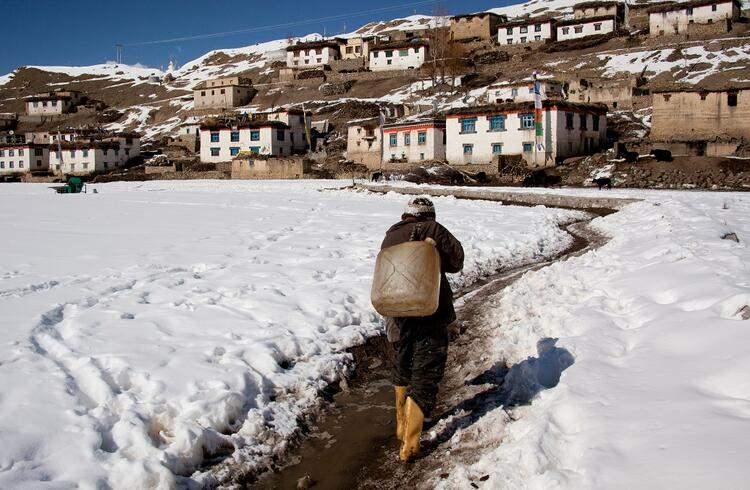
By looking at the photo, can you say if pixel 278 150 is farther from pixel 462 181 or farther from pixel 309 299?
pixel 309 299

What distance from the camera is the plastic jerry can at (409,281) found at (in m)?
5.22

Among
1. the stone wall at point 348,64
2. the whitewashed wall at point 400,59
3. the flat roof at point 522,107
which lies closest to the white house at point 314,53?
the stone wall at point 348,64

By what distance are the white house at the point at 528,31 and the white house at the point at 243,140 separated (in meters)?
46.9

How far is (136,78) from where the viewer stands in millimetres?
158500

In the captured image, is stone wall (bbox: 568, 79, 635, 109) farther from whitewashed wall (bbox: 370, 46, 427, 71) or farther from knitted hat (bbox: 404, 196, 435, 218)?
knitted hat (bbox: 404, 196, 435, 218)

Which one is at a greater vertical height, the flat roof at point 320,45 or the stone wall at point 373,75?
the flat roof at point 320,45

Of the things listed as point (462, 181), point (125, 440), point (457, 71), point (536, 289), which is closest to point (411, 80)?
point (457, 71)

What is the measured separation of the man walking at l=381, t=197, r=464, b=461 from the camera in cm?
536

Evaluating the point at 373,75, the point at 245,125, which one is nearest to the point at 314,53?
the point at 373,75

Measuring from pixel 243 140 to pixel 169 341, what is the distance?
68636 mm

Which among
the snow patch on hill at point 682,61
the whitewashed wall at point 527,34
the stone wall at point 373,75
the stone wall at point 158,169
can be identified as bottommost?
the stone wall at point 158,169

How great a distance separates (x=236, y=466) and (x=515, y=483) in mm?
2461

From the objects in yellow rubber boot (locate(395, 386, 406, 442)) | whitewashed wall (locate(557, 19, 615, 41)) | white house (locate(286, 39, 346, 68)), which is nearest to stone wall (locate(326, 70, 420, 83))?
white house (locate(286, 39, 346, 68))

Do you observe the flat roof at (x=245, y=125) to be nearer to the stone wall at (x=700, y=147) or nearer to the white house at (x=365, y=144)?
the white house at (x=365, y=144)
